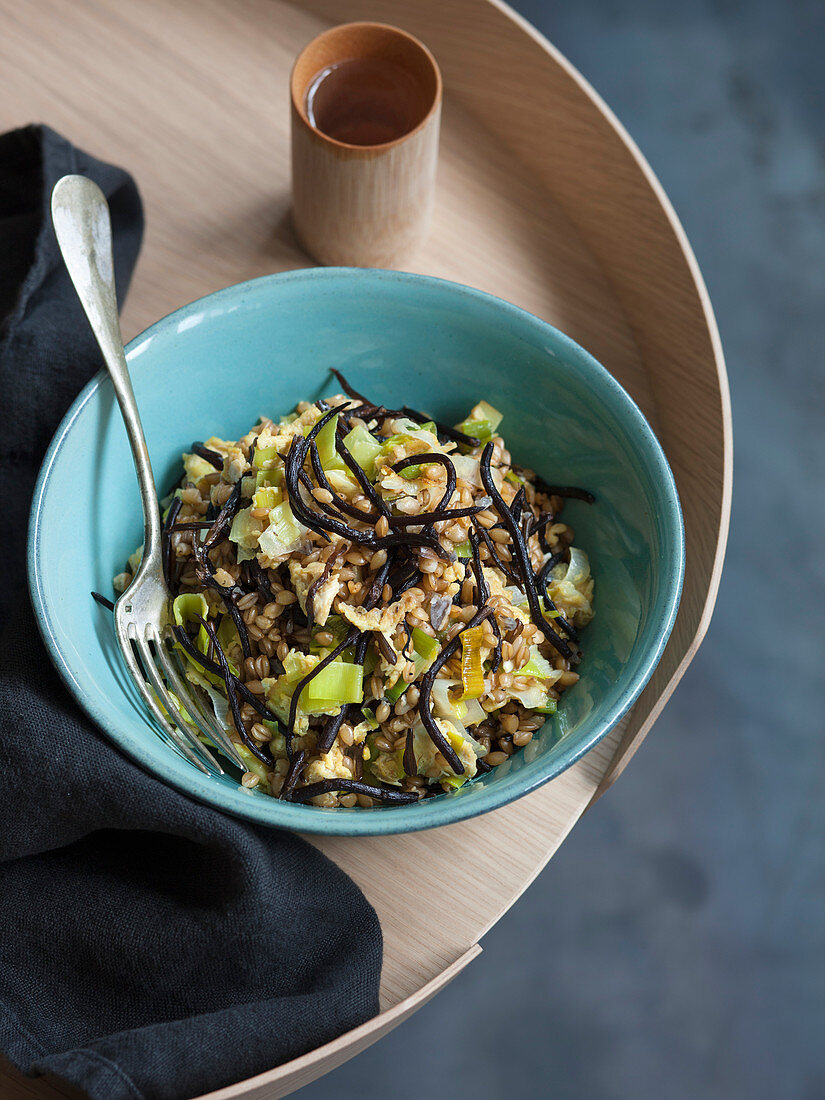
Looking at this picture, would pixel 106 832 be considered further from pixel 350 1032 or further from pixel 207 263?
pixel 207 263

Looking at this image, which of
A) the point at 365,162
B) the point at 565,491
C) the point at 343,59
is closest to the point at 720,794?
the point at 565,491

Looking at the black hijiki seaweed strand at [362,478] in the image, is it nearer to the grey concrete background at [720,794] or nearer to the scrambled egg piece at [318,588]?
the scrambled egg piece at [318,588]

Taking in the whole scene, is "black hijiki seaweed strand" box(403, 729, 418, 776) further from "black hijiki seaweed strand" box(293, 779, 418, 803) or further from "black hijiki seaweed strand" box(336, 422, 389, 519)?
"black hijiki seaweed strand" box(336, 422, 389, 519)

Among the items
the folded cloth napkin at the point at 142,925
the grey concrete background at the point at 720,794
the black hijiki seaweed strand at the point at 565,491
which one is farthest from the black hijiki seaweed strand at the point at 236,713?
the grey concrete background at the point at 720,794

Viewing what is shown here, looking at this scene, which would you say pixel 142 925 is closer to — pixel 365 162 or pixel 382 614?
pixel 382 614

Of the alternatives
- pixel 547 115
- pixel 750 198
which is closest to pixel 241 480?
pixel 547 115
